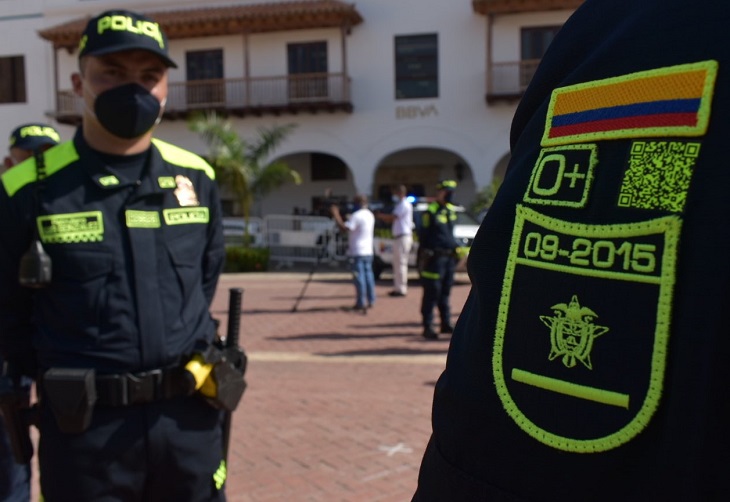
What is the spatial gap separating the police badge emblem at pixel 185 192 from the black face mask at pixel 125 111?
197 mm

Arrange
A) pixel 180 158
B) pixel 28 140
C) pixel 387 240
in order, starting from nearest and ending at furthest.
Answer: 1. pixel 180 158
2. pixel 28 140
3. pixel 387 240

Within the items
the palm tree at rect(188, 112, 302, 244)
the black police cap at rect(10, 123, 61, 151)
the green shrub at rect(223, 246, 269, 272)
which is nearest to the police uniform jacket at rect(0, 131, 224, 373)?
the black police cap at rect(10, 123, 61, 151)

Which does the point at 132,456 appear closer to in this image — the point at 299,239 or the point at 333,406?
the point at 333,406

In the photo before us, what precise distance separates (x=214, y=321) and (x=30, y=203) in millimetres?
740

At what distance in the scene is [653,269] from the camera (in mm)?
757

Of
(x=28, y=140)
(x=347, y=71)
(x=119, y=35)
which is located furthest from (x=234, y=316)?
(x=347, y=71)

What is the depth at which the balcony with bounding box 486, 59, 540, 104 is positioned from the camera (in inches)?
758

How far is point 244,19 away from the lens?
19.9m

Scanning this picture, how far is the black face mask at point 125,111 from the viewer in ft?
7.58

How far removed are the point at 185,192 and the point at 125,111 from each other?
12.6 inches

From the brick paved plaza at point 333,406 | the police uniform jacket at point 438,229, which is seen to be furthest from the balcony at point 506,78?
the police uniform jacket at point 438,229

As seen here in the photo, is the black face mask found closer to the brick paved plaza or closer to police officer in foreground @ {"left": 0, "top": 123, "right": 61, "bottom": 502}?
police officer in foreground @ {"left": 0, "top": 123, "right": 61, "bottom": 502}

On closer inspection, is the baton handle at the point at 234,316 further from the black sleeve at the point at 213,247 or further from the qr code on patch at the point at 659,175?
the qr code on patch at the point at 659,175

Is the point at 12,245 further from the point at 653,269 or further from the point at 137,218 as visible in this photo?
the point at 653,269
